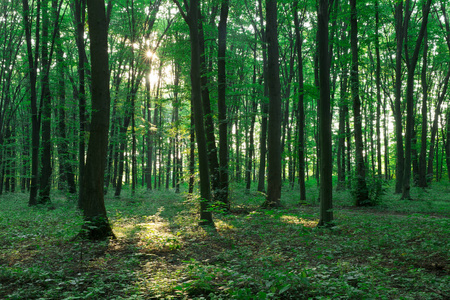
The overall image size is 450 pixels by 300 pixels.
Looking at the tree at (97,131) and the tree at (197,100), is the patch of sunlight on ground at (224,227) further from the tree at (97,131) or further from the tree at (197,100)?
the tree at (97,131)

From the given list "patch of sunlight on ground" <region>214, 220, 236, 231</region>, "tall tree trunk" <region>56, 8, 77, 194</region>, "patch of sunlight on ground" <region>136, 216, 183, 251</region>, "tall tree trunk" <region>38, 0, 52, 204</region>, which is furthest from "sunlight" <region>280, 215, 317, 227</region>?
"tall tree trunk" <region>38, 0, 52, 204</region>

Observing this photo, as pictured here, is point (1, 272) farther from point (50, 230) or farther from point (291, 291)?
point (291, 291)

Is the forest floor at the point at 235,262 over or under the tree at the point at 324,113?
under

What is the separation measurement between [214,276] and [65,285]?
2159 mm

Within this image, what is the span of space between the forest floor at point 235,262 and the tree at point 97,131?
2.19 ft

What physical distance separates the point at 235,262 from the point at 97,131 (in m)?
4.48

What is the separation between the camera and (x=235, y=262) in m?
5.52

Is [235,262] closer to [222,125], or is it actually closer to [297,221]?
[297,221]

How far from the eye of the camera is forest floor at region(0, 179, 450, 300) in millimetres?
3914

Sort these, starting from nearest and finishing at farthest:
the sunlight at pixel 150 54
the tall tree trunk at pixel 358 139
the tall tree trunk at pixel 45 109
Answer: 1. the tall tree trunk at pixel 358 139
2. the tall tree trunk at pixel 45 109
3. the sunlight at pixel 150 54

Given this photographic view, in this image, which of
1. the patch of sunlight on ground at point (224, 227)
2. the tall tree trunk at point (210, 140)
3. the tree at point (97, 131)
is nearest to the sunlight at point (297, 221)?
the patch of sunlight on ground at point (224, 227)

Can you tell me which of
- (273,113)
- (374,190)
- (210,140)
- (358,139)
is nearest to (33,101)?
(210,140)

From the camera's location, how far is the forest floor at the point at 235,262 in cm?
391

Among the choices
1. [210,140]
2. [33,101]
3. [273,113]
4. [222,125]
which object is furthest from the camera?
[33,101]
